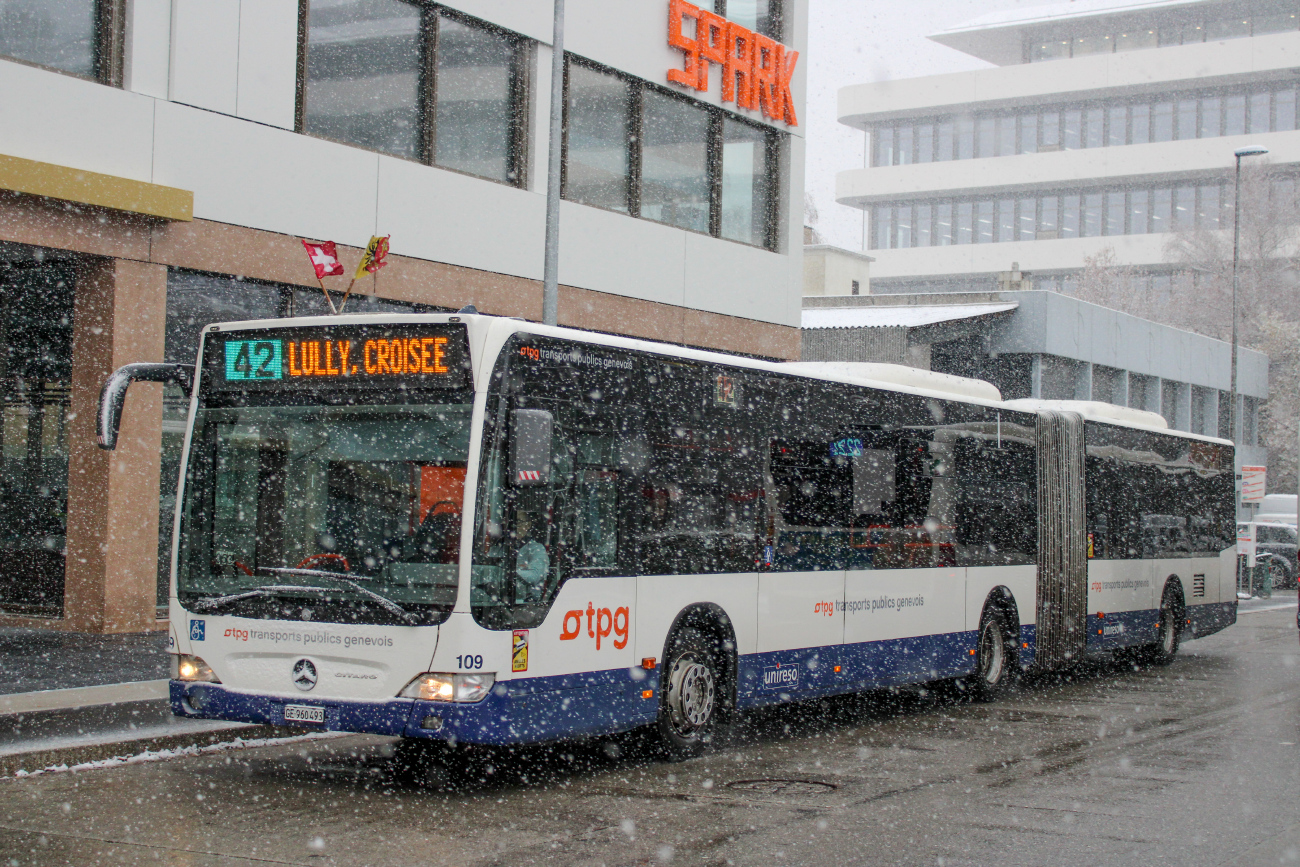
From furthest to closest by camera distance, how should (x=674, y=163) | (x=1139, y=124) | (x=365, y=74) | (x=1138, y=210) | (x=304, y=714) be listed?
1. (x=1139, y=124)
2. (x=1138, y=210)
3. (x=674, y=163)
4. (x=365, y=74)
5. (x=304, y=714)

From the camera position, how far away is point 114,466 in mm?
15180

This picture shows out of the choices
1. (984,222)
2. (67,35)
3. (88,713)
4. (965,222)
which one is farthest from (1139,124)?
(88,713)

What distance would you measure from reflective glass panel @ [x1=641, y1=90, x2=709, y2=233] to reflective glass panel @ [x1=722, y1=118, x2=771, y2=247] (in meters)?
0.61

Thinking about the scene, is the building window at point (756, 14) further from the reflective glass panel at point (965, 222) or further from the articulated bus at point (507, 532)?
the reflective glass panel at point (965, 222)

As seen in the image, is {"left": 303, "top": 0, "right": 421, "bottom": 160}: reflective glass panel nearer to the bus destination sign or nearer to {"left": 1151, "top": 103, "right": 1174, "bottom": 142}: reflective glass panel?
the bus destination sign

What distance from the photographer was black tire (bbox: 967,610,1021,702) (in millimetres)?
14359

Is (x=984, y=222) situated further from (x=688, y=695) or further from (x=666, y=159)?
(x=688, y=695)

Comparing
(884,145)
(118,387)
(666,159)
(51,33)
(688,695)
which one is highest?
(884,145)

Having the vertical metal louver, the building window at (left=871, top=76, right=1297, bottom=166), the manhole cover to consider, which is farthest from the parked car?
the building window at (left=871, top=76, right=1297, bottom=166)

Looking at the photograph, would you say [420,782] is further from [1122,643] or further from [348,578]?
[1122,643]

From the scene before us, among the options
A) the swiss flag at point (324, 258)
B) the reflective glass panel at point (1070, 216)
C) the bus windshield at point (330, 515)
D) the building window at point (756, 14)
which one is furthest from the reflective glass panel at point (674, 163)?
the reflective glass panel at point (1070, 216)

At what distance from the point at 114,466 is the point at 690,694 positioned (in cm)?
771

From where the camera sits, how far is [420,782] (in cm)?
923

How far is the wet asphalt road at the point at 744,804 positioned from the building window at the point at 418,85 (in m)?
9.10
